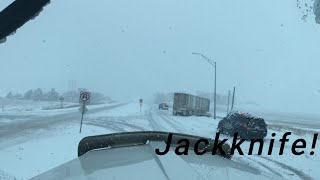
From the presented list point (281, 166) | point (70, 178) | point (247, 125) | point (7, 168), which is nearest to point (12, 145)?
point (7, 168)

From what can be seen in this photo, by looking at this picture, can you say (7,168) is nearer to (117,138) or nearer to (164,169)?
(117,138)

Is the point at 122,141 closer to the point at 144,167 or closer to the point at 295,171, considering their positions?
the point at 144,167

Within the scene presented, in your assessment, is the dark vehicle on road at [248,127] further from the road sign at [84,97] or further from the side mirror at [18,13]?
the side mirror at [18,13]

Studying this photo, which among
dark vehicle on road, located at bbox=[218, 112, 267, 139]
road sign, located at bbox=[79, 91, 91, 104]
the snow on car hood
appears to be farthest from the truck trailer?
the snow on car hood

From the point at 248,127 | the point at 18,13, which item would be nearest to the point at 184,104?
the point at 248,127

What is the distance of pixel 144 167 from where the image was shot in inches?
151

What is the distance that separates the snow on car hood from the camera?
3.56 metres

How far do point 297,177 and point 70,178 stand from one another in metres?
11.6

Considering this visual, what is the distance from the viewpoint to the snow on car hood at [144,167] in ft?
11.7

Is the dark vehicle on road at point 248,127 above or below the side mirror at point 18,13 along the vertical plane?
below

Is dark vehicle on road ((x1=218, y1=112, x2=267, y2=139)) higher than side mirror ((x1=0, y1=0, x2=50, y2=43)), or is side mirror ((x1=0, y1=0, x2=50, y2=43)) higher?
side mirror ((x1=0, y1=0, x2=50, y2=43))

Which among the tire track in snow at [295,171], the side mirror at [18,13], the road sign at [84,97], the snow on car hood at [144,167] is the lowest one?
the tire track in snow at [295,171]

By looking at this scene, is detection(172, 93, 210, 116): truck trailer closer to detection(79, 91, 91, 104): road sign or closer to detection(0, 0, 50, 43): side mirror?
detection(79, 91, 91, 104): road sign

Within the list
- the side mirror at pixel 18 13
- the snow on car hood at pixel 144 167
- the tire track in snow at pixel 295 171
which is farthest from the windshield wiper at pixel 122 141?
the tire track in snow at pixel 295 171
